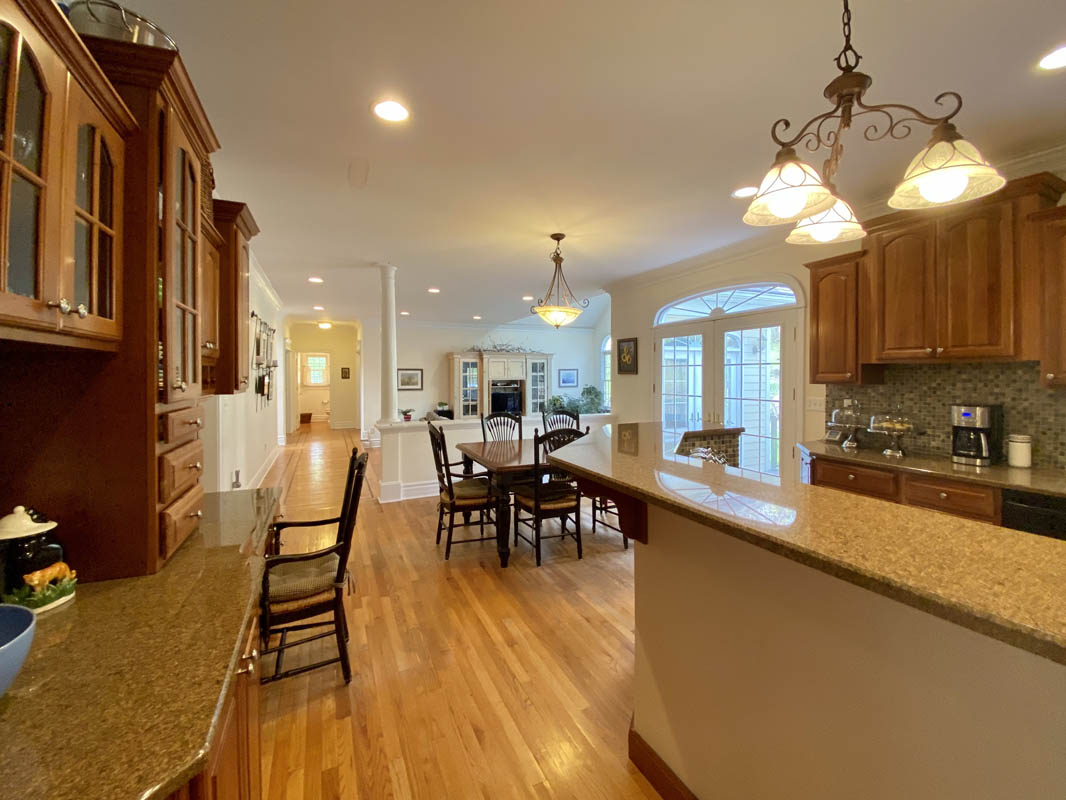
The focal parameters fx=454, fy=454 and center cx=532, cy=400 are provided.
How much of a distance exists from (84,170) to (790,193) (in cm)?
188

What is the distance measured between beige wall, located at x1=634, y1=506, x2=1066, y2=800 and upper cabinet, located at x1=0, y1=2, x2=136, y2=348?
160 centimetres

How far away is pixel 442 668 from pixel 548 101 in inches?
105

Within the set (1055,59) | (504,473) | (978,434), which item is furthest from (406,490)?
(1055,59)

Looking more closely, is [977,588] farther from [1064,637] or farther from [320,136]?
[320,136]

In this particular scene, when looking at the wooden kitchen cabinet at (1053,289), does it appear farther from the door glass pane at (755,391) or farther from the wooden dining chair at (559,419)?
the wooden dining chair at (559,419)

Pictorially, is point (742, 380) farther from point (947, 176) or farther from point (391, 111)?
point (391, 111)

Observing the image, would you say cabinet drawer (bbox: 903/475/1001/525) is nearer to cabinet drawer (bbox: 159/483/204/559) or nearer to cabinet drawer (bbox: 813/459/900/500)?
cabinet drawer (bbox: 813/459/900/500)

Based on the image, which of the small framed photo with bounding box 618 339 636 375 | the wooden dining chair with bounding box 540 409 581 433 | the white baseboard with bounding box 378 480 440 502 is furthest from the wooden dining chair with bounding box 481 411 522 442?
the small framed photo with bounding box 618 339 636 375

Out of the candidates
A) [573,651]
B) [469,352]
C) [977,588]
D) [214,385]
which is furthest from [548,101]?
[469,352]

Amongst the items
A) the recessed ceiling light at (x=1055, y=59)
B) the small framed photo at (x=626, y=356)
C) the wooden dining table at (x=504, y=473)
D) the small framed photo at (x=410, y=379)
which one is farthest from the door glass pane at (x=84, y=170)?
the small framed photo at (x=410, y=379)

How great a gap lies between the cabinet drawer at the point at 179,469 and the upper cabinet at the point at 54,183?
0.37m

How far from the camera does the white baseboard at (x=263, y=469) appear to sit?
5324 millimetres

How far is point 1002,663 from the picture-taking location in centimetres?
74

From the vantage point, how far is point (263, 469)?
6172 mm
